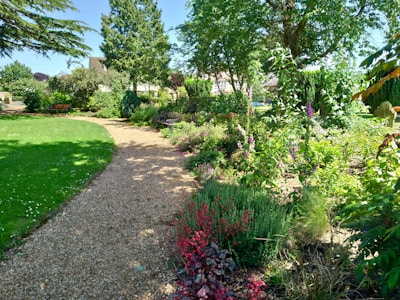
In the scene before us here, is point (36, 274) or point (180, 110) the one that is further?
point (180, 110)

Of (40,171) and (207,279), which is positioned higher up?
(207,279)

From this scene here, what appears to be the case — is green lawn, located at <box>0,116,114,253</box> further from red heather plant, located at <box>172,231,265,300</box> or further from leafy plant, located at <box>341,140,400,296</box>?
leafy plant, located at <box>341,140,400,296</box>

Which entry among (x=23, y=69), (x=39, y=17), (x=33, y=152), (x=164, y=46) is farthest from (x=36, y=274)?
(x=23, y=69)

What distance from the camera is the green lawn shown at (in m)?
3.57

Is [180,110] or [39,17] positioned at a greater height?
[39,17]

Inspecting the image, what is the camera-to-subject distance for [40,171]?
17.7 ft

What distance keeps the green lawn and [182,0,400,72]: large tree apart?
587cm

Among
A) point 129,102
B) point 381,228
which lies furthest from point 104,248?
point 129,102

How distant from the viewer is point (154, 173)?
5660 millimetres

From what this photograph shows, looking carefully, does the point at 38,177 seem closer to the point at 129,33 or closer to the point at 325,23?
the point at 325,23

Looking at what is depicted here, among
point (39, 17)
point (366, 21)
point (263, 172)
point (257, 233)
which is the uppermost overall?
point (39, 17)

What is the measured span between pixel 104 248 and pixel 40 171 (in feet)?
11.3

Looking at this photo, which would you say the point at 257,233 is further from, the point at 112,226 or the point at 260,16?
the point at 260,16

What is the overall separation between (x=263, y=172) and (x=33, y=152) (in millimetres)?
6435
